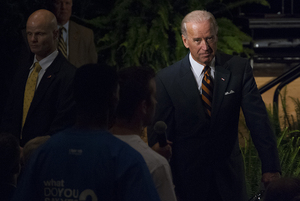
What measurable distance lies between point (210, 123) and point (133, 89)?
3.18 ft

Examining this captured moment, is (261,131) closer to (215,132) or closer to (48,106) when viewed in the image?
(215,132)

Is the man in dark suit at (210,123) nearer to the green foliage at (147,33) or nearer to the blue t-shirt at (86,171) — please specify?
the blue t-shirt at (86,171)

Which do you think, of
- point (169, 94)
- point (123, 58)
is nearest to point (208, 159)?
point (169, 94)

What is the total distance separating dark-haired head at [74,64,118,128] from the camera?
5.11 feet

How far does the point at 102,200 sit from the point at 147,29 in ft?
13.8

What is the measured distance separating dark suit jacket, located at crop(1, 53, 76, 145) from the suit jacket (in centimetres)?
77

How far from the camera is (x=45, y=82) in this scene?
2836 millimetres

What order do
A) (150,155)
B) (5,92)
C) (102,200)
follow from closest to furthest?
(102,200), (150,155), (5,92)

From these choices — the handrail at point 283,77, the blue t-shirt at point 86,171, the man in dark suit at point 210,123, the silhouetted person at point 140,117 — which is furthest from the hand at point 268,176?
the handrail at point 283,77

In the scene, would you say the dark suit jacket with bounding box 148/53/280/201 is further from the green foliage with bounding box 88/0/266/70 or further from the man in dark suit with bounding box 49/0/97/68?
the green foliage with bounding box 88/0/266/70

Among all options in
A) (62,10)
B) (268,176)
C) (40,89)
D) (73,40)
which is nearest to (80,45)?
(73,40)

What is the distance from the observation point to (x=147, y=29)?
217 inches

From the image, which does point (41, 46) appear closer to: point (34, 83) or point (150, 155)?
point (34, 83)

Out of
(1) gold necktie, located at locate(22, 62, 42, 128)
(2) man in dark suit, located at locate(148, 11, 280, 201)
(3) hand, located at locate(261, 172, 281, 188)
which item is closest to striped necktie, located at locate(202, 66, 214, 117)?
(2) man in dark suit, located at locate(148, 11, 280, 201)
